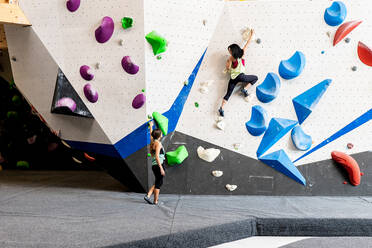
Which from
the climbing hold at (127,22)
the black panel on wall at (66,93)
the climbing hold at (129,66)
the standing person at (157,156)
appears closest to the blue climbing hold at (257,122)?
the standing person at (157,156)

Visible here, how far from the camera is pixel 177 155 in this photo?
399 cm

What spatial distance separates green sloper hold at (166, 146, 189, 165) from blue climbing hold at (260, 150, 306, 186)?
2.97ft

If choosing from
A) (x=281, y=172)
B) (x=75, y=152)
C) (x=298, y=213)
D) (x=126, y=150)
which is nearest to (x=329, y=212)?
(x=298, y=213)

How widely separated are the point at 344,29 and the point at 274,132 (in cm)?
138

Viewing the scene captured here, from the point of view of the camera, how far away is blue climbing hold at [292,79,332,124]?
3963 mm

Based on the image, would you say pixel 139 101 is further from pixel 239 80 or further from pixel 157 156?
pixel 239 80

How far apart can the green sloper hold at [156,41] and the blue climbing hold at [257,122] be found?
1.26 metres

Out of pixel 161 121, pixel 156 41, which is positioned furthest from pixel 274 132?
pixel 156 41

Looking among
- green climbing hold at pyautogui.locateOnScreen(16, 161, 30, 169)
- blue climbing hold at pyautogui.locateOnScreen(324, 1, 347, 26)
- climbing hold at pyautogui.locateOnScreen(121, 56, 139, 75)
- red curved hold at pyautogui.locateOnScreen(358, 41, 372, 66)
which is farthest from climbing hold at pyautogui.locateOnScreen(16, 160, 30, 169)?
red curved hold at pyautogui.locateOnScreen(358, 41, 372, 66)

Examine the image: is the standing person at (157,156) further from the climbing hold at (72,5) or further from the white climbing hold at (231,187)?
the climbing hold at (72,5)

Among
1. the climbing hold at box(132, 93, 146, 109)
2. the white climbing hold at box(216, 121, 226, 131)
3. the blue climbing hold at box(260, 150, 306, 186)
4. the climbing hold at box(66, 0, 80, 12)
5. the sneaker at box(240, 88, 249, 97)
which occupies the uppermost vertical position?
the climbing hold at box(66, 0, 80, 12)

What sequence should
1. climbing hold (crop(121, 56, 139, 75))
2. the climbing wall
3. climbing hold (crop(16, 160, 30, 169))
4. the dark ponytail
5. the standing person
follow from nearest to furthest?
the standing person → climbing hold (crop(121, 56, 139, 75)) → the dark ponytail → the climbing wall → climbing hold (crop(16, 160, 30, 169))

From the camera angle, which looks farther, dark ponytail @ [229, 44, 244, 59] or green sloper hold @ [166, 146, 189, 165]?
green sloper hold @ [166, 146, 189, 165]

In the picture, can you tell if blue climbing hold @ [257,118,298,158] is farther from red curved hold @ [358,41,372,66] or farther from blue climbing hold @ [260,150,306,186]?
red curved hold @ [358,41,372,66]
